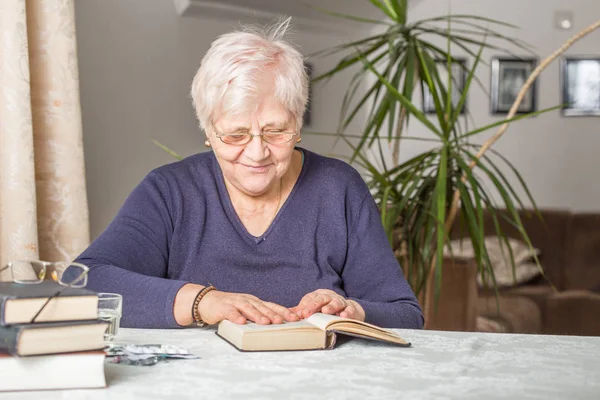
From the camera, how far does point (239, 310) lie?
4.92 ft

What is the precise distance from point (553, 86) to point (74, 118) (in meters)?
4.54

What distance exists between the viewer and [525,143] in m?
6.14

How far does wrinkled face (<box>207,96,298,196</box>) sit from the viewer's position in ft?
5.98

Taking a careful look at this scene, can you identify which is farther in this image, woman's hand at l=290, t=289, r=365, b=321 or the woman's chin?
the woman's chin

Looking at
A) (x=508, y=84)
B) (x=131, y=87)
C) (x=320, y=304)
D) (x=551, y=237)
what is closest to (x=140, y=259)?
(x=320, y=304)

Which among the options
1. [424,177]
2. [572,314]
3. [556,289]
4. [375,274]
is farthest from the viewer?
[556,289]

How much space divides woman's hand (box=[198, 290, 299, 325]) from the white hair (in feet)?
1.52

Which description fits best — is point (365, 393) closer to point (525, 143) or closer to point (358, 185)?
point (358, 185)

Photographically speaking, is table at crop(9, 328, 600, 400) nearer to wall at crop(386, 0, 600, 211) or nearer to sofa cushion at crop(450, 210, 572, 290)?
sofa cushion at crop(450, 210, 572, 290)

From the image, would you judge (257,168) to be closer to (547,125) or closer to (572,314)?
(572,314)

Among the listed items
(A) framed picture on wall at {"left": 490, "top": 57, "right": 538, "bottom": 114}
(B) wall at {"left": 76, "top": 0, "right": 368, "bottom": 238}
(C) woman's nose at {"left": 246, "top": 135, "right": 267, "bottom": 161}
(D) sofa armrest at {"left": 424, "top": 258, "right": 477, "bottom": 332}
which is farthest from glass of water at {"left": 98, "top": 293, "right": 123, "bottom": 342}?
(A) framed picture on wall at {"left": 490, "top": 57, "right": 538, "bottom": 114}

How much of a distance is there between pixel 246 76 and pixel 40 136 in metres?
0.88

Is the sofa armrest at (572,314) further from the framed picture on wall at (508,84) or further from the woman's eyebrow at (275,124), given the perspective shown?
the woman's eyebrow at (275,124)

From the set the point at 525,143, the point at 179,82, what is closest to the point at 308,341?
the point at 179,82
